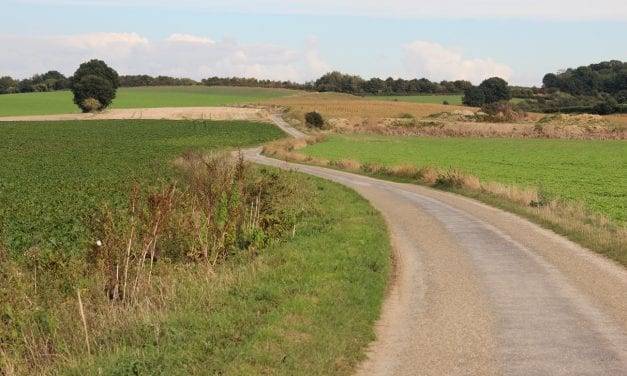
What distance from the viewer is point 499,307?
38.3 feet

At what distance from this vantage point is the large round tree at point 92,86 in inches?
4990

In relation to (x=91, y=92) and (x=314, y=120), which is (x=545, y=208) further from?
(x=91, y=92)

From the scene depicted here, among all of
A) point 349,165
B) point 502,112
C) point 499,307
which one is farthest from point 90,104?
point 499,307

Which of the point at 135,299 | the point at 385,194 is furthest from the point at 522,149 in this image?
the point at 135,299

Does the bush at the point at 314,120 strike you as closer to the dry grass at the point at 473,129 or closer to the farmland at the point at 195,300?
the dry grass at the point at 473,129

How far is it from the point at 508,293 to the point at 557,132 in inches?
3668

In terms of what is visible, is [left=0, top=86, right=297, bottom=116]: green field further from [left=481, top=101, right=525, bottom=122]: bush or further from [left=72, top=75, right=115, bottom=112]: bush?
[left=481, top=101, right=525, bottom=122]: bush

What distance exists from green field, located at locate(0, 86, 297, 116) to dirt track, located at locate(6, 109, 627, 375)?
424 ft

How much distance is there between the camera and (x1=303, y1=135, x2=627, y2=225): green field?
32.8m

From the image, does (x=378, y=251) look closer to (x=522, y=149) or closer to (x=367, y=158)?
(x=367, y=158)

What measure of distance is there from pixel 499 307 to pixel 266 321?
4.23m

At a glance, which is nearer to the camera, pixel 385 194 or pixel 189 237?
pixel 189 237

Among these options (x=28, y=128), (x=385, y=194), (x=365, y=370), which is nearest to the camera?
(x=365, y=370)

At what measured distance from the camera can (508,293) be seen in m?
12.7
